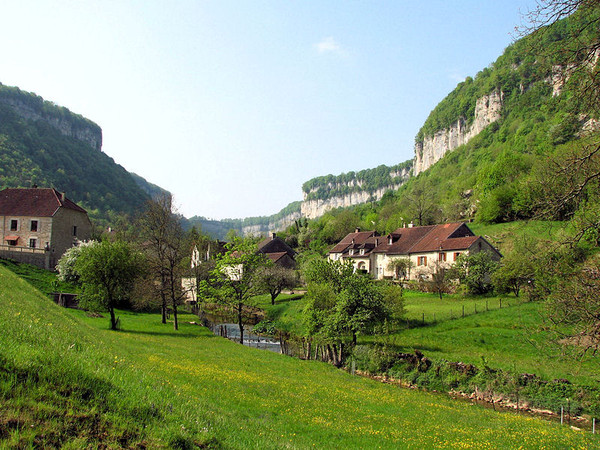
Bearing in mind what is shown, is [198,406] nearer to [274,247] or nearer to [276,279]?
[276,279]

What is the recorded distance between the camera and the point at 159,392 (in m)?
7.66

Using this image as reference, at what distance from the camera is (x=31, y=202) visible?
58219 mm

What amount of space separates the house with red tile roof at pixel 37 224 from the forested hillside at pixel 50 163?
66436 millimetres

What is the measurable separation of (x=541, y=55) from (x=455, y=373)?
21947 millimetres

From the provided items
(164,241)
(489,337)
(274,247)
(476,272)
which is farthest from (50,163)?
(489,337)

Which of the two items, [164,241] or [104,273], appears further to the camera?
[164,241]

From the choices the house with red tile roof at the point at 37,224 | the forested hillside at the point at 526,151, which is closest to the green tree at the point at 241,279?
the forested hillside at the point at 526,151

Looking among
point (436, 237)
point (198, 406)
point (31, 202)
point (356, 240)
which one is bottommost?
point (198, 406)

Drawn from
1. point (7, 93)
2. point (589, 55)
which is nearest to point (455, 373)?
point (589, 55)

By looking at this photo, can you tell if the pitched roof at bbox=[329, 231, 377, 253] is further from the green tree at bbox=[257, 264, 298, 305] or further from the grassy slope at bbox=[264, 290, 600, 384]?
the grassy slope at bbox=[264, 290, 600, 384]

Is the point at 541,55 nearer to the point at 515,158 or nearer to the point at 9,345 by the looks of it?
the point at 9,345

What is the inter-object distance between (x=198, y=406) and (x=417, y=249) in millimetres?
60951

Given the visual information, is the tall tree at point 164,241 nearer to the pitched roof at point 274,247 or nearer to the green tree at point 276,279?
the green tree at point 276,279

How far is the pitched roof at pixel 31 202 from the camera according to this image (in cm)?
5703
